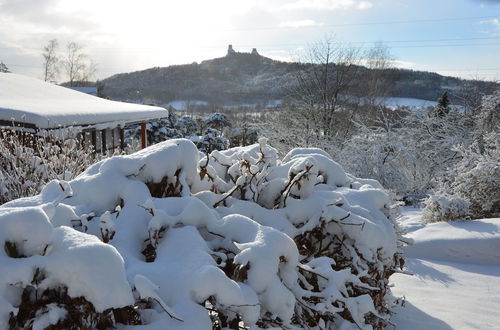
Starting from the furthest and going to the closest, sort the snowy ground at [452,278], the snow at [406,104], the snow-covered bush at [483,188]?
the snow at [406,104], the snow-covered bush at [483,188], the snowy ground at [452,278]

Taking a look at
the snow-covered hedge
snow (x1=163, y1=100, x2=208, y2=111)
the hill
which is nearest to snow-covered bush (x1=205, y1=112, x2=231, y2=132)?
the snow-covered hedge

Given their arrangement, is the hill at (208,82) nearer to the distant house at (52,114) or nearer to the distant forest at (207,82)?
the distant forest at (207,82)

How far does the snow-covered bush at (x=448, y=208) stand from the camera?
6844mm

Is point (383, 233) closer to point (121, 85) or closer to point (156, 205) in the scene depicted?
point (156, 205)

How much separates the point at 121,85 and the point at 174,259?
62.4 m

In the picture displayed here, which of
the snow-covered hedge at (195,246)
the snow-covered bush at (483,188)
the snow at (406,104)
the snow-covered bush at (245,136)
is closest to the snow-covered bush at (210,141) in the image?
the snow-covered bush at (245,136)

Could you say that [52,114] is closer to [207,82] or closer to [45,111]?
[45,111]

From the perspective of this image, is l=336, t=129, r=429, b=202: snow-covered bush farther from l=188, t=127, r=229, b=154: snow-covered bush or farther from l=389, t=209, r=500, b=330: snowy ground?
l=188, t=127, r=229, b=154: snow-covered bush

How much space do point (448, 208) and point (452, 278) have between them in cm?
247

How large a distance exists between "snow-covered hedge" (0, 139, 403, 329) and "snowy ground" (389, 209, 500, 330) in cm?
91

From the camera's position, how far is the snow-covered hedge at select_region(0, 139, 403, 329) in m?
1.25

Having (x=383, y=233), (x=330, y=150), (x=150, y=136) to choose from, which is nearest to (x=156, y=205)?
(x=383, y=233)

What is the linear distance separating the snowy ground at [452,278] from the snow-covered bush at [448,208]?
31cm

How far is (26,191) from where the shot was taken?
475cm
